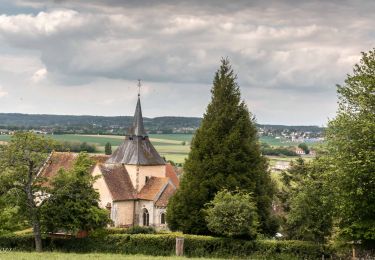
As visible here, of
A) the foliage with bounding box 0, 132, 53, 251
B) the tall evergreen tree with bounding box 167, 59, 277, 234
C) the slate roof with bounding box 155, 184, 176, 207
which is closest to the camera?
the foliage with bounding box 0, 132, 53, 251

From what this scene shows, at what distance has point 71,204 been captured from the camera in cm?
4512

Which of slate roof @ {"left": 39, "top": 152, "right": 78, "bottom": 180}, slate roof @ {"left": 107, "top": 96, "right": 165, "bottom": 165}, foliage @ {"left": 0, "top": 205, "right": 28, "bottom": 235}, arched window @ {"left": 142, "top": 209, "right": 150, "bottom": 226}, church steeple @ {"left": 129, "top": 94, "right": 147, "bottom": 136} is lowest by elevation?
arched window @ {"left": 142, "top": 209, "right": 150, "bottom": 226}

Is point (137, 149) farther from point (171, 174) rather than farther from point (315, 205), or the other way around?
point (315, 205)

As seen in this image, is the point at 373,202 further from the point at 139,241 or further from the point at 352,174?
the point at 139,241

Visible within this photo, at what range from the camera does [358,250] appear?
1569 inches

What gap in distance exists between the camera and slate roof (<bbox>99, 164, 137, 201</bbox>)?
66.1 meters

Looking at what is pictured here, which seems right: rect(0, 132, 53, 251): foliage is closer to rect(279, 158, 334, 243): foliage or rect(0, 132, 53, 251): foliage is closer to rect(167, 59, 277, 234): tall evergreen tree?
rect(167, 59, 277, 234): tall evergreen tree

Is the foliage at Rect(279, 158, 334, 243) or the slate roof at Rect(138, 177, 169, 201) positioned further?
the slate roof at Rect(138, 177, 169, 201)

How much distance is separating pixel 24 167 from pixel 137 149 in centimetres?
2622

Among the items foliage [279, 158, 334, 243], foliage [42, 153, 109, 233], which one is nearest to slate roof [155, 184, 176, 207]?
foliage [42, 153, 109, 233]

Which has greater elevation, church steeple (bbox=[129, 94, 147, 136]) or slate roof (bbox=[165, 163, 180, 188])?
church steeple (bbox=[129, 94, 147, 136])

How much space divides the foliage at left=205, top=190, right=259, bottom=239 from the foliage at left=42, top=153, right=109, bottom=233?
956 centimetres

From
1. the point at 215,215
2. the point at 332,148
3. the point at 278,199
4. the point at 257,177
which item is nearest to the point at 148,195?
the point at 278,199

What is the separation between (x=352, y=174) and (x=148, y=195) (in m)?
33.9
